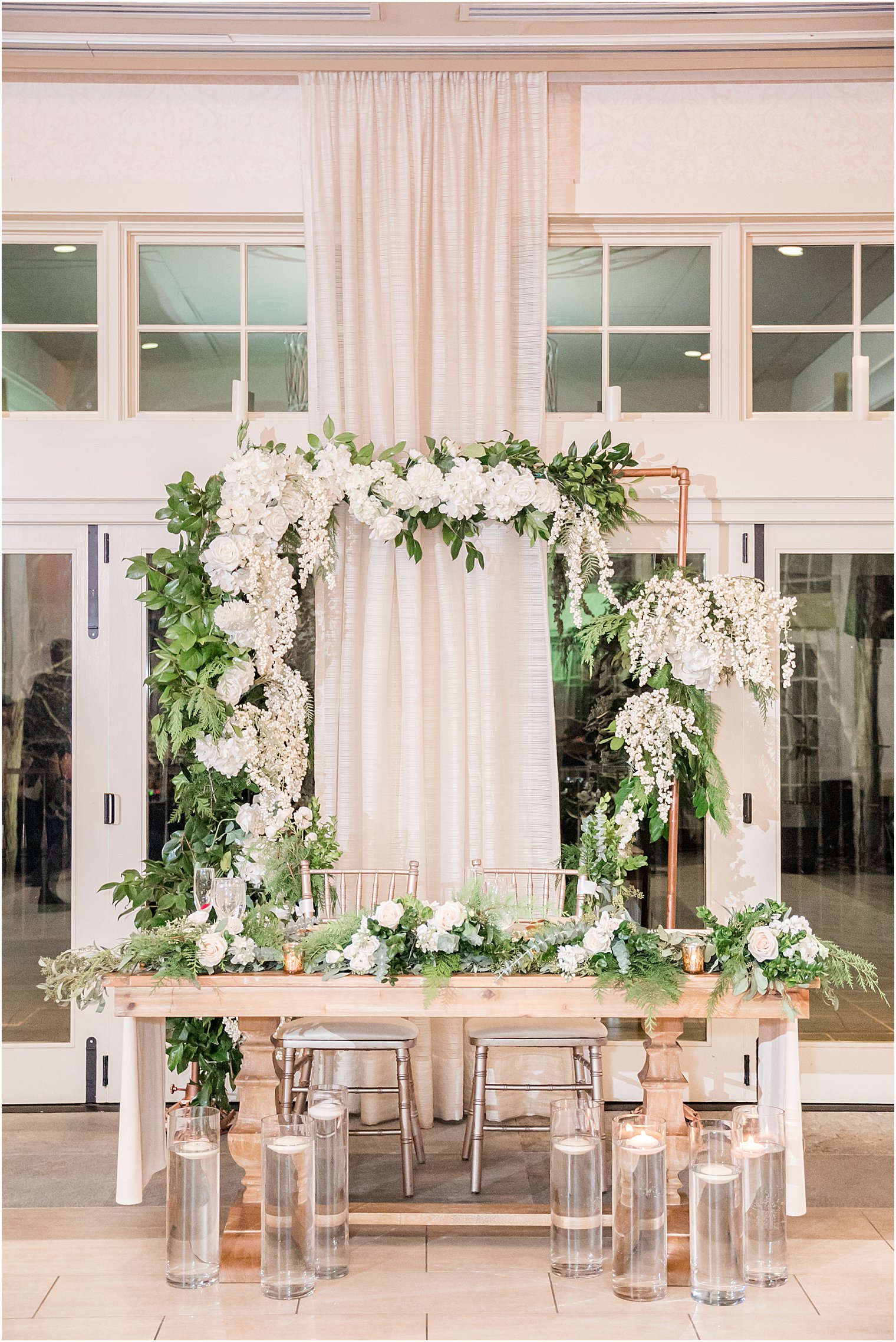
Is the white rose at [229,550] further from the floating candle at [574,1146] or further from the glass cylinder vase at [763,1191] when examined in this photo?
the glass cylinder vase at [763,1191]

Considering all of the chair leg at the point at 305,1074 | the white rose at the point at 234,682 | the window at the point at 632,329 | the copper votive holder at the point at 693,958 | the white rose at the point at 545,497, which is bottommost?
the chair leg at the point at 305,1074

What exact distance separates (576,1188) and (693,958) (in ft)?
2.13

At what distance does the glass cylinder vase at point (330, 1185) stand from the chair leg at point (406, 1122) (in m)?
0.41

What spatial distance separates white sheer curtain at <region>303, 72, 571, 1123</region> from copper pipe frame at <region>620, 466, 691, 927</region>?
417mm

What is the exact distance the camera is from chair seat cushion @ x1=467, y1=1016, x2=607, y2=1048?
10.6 ft

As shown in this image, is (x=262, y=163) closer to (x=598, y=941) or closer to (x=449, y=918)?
(x=449, y=918)

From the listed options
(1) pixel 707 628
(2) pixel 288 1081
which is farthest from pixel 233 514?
(2) pixel 288 1081

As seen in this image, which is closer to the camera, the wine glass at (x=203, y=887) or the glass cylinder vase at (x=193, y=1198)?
the glass cylinder vase at (x=193, y=1198)

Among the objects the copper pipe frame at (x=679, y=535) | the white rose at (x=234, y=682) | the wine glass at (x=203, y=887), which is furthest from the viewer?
the copper pipe frame at (x=679, y=535)

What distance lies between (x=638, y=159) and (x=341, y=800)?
261 cm

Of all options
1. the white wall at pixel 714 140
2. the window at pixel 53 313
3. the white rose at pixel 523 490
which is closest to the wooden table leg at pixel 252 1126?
the white rose at pixel 523 490

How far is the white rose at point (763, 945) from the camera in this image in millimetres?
2807

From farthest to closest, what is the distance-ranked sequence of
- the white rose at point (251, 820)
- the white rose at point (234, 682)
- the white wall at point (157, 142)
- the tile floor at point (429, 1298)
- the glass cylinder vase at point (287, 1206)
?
the white wall at point (157, 142), the white rose at point (251, 820), the white rose at point (234, 682), the glass cylinder vase at point (287, 1206), the tile floor at point (429, 1298)

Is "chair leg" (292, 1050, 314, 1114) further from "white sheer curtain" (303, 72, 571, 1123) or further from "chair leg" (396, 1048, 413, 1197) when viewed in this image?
"white sheer curtain" (303, 72, 571, 1123)
